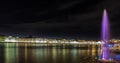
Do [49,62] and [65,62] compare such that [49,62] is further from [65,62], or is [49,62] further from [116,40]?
[116,40]

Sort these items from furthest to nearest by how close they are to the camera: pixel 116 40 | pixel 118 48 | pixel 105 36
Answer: pixel 116 40, pixel 118 48, pixel 105 36

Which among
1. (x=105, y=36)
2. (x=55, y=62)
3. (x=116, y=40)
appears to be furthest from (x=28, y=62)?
(x=116, y=40)

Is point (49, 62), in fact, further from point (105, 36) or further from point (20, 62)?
point (105, 36)

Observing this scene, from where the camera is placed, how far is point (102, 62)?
145 feet

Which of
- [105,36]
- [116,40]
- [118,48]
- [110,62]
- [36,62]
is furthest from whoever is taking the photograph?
[116,40]

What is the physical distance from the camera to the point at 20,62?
58.3 metres

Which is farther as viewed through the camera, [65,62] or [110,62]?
[65,62]

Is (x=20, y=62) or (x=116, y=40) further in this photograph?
(x=116, y=40)

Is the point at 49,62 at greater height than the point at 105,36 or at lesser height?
Result: lesser

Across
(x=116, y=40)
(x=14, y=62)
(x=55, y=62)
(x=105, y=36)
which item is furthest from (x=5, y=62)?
(x=116, y=40)

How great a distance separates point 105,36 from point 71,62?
43.0 ft

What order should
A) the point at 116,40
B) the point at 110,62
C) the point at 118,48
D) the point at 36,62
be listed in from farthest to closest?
the point at 116,40 < the point at 118,48 < the point at 36,62 < the point at 110,62

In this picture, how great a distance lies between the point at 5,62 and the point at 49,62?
8.46m

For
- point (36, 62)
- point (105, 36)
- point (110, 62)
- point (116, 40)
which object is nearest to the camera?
point (110, 62)
